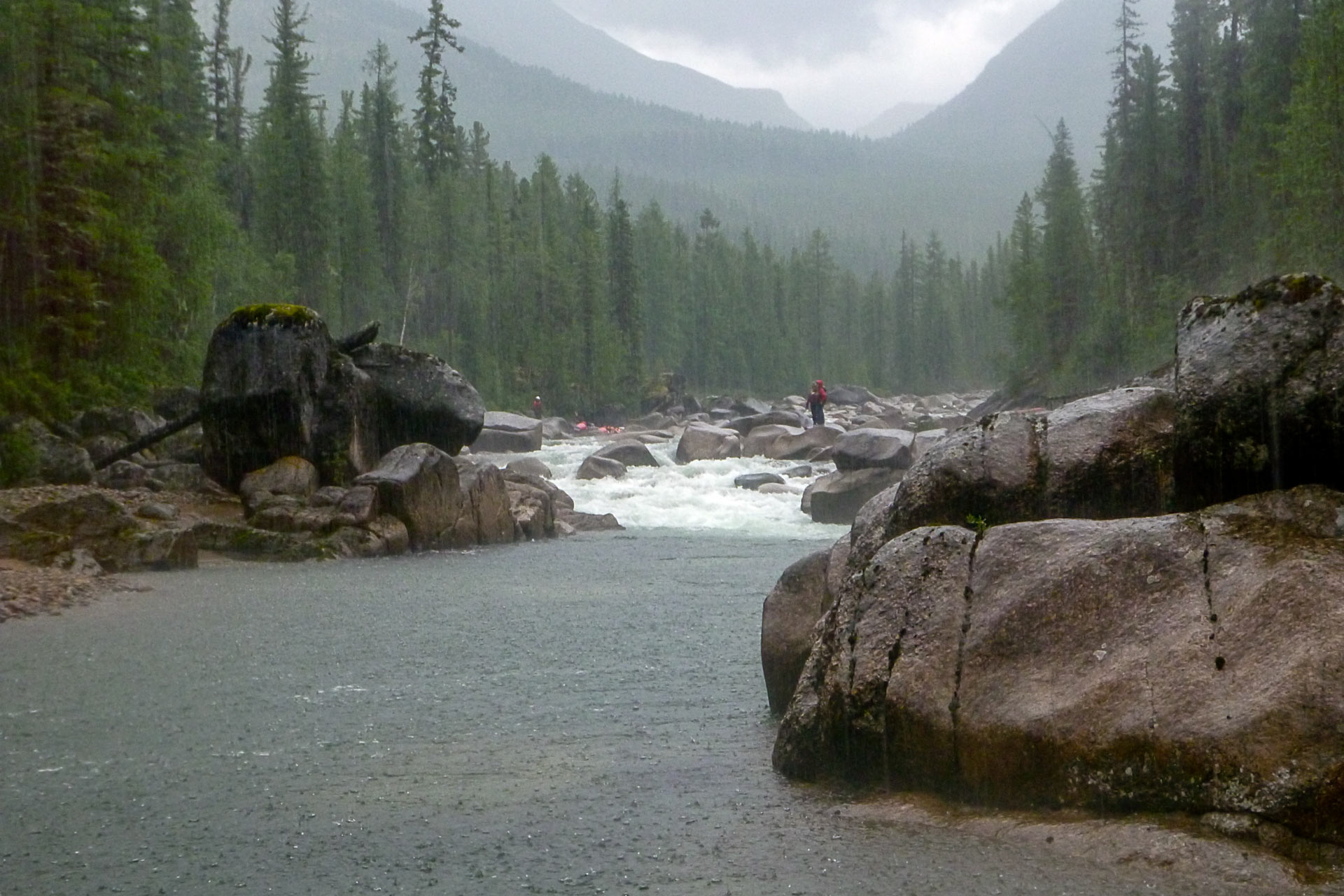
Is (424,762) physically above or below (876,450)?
below

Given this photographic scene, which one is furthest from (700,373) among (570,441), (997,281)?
(570,441)

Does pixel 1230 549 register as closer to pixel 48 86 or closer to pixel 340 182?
pixel 48 86

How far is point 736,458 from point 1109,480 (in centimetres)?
3054

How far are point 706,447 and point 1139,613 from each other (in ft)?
107

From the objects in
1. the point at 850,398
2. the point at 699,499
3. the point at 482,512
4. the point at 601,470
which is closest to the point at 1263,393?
the point at 482,512

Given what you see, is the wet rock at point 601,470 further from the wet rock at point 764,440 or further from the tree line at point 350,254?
the tree line at point 350,254

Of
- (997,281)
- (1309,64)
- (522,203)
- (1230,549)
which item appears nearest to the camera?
(1230,549)

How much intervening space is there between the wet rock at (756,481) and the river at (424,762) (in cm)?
1566

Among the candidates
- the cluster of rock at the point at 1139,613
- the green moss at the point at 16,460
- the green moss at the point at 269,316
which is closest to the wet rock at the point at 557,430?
the green moss at the point at 269,316

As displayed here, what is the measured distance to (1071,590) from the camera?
19.6ft

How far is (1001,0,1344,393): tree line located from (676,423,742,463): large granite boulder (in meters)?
17.8

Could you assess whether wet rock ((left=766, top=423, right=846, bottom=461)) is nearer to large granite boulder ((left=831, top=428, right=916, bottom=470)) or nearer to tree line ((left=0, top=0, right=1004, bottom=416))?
large granite boulder ((left=831, top=428, right=916, bottom=470))

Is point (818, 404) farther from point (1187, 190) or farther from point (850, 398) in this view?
point (850, 398)

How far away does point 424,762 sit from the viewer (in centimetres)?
730
